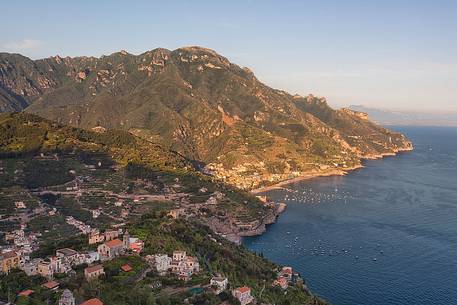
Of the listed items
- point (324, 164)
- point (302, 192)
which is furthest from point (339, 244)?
point (324, 164)

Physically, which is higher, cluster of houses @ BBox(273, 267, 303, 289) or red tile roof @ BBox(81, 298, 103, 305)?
red tile roof @ BBox(81, 298, 103, 305)

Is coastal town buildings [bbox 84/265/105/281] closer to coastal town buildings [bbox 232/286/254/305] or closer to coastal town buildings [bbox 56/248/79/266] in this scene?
coastal town buildings [bbox 56/248/79/266]

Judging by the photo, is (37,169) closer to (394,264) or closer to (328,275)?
(328,275)

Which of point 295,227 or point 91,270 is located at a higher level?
point 91,270

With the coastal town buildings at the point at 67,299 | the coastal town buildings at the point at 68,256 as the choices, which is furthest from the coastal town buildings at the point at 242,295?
the coastal town buildings at the point at 67,299

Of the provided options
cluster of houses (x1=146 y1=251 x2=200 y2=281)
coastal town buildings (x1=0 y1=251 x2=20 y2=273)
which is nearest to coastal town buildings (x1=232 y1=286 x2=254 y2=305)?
cluster of houses (x1=146 y1=251 x2=200 y2=281)

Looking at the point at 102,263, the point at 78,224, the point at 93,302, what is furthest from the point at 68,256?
Answer: the point at 78,224
